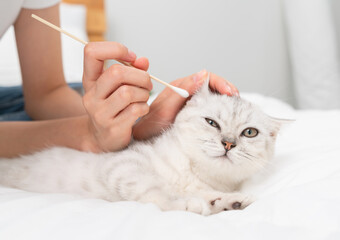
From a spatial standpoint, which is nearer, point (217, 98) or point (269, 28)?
point (217, 98)

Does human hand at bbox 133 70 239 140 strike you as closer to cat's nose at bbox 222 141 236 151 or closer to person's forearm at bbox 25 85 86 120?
cat's nose at bbox 222 141 236 151

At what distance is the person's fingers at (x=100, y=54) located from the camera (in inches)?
30.8

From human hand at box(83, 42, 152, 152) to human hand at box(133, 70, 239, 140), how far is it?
0.16m

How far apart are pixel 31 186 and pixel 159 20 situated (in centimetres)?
218

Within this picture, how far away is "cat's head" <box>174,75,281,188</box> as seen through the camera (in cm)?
87

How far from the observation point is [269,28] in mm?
3047

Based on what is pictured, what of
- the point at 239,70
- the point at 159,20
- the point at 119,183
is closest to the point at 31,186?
the point at 119,183

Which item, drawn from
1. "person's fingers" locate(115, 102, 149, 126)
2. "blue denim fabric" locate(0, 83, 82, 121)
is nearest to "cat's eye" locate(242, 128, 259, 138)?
"person's fingers" locate(115, 102, 149, 126)

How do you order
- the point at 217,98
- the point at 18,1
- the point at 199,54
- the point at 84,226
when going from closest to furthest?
the point at 84,226, the point at 217,98, the point at 18,1, the point at 199,54

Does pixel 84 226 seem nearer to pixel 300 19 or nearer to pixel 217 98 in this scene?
pixel 217 98

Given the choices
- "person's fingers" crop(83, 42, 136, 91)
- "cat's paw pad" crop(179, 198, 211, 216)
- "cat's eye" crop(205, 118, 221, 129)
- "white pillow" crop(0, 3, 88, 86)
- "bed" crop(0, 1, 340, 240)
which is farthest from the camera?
"white pillow" crop(0, 3, 88, 86)

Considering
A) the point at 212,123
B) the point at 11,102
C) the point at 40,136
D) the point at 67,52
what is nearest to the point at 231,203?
the point at 212,123

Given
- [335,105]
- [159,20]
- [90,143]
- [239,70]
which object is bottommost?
[335,105]

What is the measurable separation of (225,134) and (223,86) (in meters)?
0.20
